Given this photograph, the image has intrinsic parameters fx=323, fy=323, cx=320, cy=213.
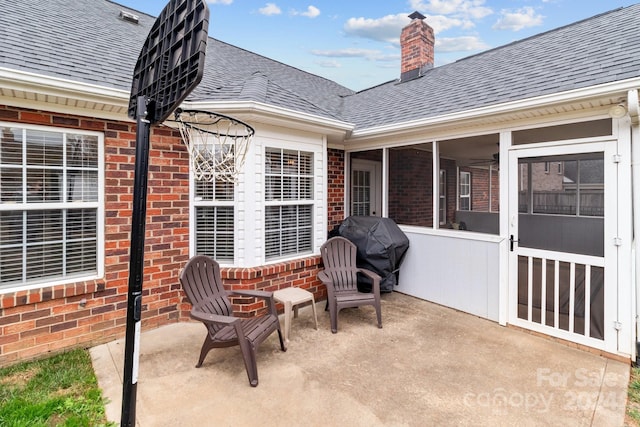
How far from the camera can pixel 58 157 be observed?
3.34 meters

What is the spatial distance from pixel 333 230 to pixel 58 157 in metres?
3.75

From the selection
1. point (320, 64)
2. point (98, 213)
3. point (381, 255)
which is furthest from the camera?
point (320, 64)

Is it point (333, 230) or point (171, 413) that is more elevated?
point (333, 230)

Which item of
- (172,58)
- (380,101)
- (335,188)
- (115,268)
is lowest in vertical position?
(115,268)

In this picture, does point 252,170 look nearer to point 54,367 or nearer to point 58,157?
point 58,157

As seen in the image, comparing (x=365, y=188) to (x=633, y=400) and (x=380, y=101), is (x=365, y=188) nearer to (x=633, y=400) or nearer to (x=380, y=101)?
(x=380, y=101)

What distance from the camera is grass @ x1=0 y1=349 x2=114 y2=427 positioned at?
7.73ft

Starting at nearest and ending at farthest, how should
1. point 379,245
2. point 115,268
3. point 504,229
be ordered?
point 115,268 < point 504,229 < point 379,245

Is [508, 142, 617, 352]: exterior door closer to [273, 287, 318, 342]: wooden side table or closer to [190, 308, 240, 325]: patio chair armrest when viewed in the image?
[273, 287, 318, 342]: wooden side table

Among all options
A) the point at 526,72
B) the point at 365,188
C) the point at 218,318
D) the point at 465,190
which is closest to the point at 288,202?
the point at 218,318

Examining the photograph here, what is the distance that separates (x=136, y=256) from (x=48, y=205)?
8.18ft

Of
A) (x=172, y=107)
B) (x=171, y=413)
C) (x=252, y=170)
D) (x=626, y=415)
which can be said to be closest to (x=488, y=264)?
(x=626, y=415)

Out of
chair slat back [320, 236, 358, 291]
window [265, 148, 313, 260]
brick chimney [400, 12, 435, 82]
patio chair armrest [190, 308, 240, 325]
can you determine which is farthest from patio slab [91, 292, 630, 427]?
brick chimney [400, 12, 435, 82]

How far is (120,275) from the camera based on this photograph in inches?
145
